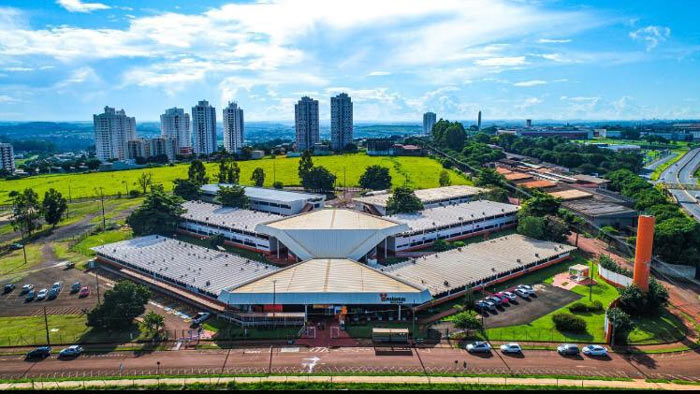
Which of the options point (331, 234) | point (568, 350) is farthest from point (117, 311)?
point (568, 350)

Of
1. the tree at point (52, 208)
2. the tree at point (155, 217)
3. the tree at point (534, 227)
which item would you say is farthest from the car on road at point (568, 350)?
the tree at point (52, 208)

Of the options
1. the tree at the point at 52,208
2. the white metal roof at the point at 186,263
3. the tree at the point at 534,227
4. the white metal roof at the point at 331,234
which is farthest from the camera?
the tree at the point at 52,208

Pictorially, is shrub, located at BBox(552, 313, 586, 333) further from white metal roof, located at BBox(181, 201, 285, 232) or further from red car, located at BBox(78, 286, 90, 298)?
red car, located at BBox(78, 286, 90, 298)

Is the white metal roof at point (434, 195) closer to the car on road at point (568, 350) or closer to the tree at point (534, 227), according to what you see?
the tree at point (534, 227)

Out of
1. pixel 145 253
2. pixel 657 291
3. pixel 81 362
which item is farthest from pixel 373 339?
pixel 145 253

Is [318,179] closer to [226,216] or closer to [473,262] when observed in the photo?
[226,216]

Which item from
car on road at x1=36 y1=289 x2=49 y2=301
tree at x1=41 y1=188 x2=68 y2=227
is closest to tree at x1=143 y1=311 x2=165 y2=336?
car on road at x1=36 y1=289 x2=49 y2=301

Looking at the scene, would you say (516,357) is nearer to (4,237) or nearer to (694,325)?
(694,325)

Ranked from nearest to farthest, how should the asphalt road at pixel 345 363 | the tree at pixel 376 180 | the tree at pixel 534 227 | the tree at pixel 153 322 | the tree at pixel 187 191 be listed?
1. the asphalt road at pixel 345 363
2. the tree at pixel 153 322
3. the tree at pixel 534 227
4. the tree at pixel 187 191
5. the tree at pixel 376 180
